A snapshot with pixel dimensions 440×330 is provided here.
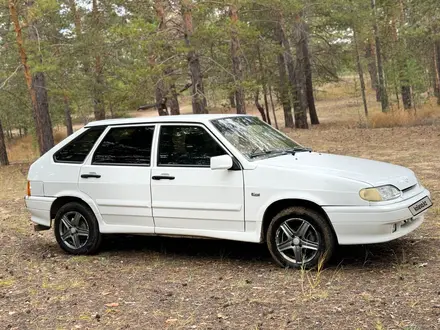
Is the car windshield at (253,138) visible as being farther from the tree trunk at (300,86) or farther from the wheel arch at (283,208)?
the tree trunk at (300,86)

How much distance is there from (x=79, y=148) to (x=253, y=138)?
2.31 metres

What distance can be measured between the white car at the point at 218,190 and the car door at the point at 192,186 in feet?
0.04

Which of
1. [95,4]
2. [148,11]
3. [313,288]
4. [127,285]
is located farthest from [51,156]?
[95,4]

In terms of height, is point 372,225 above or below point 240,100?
below

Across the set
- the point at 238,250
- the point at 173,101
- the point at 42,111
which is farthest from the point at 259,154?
the point at 42,111

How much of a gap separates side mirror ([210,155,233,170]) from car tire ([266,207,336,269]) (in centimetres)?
75

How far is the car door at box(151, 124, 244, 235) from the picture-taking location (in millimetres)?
5582

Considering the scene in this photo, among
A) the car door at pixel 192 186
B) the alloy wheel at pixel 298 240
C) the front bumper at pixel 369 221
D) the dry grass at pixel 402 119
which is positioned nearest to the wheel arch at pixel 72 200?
the car door at pixel 192 186

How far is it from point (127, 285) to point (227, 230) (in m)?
1.21

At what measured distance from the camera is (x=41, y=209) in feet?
22.2

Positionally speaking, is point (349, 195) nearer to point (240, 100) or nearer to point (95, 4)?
point (240, 100)

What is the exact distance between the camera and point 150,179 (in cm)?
600

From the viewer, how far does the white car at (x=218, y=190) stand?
5105 millimetres

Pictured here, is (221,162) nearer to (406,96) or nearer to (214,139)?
(214,139)
